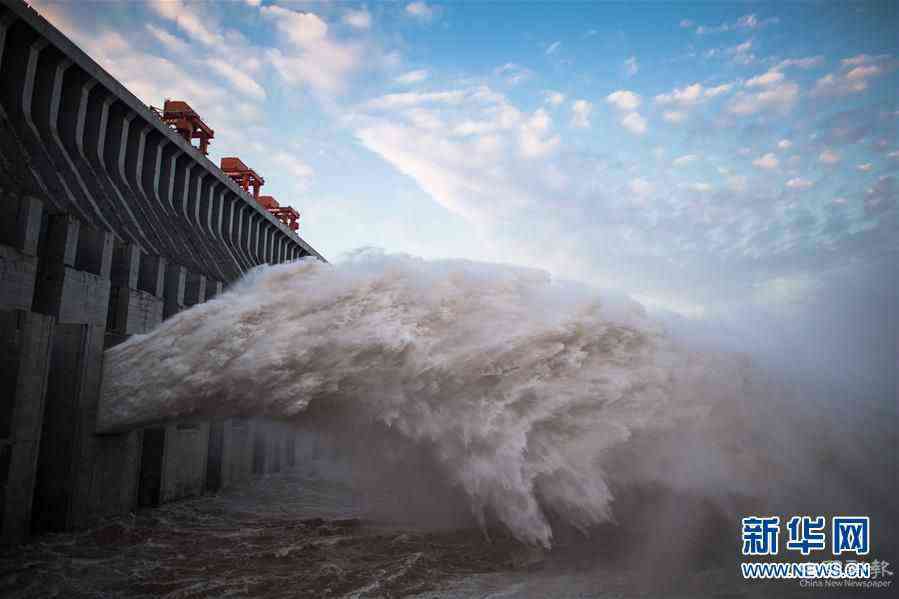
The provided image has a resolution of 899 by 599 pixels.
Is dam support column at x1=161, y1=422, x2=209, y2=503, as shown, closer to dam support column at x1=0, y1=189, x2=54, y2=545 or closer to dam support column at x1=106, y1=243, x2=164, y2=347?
dam support column at x1=106, y1=243, x2=164, y2=347

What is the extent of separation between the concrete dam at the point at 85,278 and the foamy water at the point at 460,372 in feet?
4.10

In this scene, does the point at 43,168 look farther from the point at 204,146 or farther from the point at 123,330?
the point at 204,146

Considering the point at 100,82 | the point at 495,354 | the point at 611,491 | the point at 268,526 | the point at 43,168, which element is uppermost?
the point at 100,82

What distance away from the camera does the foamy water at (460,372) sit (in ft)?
42.8

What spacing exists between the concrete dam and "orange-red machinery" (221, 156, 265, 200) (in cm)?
1255

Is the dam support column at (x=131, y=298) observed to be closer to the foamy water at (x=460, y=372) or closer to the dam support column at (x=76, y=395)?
the dam support column at (x=76, y=395)

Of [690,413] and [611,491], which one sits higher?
[690,413]

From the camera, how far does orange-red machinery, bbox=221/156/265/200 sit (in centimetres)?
4516

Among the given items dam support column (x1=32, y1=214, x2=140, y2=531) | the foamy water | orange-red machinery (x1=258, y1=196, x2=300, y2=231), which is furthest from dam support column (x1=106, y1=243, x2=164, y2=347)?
orange-red machinery (x1=258, y1=196, x2=300, y2=231)

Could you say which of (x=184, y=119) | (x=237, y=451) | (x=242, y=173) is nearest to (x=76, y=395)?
(x=237, y=451)

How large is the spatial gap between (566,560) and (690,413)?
4.48m

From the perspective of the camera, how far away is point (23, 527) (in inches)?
473

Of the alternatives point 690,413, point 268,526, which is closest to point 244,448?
point 268,526

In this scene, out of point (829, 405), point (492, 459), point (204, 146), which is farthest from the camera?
point (204, 146)
